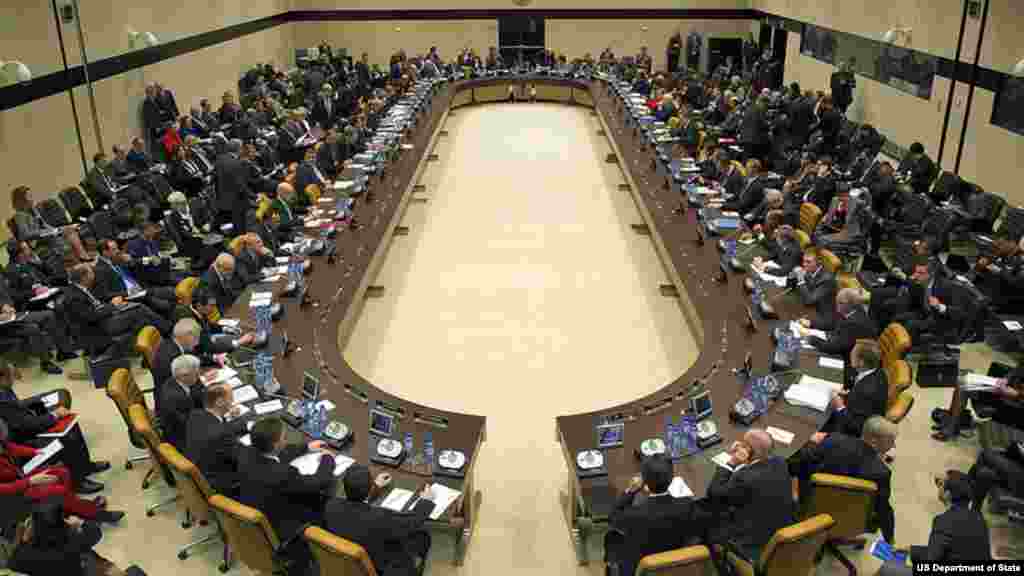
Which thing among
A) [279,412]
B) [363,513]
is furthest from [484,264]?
[363,513]

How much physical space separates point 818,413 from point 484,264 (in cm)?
628

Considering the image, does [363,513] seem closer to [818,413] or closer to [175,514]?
[175,514]

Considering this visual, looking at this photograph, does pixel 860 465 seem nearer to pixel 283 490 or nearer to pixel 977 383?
pixel 977 383

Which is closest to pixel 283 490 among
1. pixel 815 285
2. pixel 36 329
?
pixel 36 329

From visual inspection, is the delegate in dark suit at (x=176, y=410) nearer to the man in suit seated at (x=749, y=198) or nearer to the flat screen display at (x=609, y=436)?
the flat screen display at (x=609, y=436)

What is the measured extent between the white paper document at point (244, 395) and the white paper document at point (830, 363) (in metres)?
4.86

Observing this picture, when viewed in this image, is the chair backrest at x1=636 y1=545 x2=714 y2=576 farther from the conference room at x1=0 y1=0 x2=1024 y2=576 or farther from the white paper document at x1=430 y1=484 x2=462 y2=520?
the white paper document at x1=430 y1=484 x2=462 y2=520

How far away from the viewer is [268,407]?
643 cm

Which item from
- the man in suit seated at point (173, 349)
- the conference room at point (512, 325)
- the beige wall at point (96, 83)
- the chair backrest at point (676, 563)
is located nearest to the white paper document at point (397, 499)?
the conference room at point (512, 325)

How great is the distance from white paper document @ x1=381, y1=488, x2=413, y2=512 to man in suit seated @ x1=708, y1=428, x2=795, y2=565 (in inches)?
80.9

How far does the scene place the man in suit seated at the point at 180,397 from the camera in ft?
21.0

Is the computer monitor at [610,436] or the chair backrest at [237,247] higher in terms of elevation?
the chair backrest at [237,247]

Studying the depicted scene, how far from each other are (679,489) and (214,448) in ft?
11.0

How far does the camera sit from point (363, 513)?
16.7 feet
